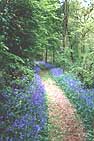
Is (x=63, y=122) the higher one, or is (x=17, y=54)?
(x=17, y=54)

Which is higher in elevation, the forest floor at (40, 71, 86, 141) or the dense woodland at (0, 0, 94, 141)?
the dense woodland at (0, 0, 94, 141)

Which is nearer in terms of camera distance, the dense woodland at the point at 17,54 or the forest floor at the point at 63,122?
the dense woodland at the point at 17,54

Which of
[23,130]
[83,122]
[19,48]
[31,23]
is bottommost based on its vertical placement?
[83,122]

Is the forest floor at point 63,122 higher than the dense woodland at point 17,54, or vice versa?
the dense woodland at point 17,54

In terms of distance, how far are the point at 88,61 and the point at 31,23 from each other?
23.1ft

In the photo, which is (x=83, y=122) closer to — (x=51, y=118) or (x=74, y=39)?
(x=51, y=118)

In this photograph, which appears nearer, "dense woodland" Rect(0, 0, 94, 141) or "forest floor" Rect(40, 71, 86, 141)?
"dense woodland" Rect(0, 0, 94, 141)

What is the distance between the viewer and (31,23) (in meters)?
10.2

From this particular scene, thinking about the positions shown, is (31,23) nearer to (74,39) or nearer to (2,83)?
(2,83)

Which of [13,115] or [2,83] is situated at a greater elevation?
[2,83]

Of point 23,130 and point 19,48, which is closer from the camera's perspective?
point 23,130

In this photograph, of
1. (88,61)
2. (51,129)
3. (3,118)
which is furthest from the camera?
(88,61)

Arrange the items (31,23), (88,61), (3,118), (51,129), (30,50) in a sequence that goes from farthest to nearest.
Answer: (88,61)
(30,50)
(31,23)
(51,129)
(3,118)

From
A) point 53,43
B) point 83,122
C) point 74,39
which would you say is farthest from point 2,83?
point 74,39
